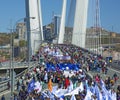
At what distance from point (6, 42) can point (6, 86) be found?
110 m

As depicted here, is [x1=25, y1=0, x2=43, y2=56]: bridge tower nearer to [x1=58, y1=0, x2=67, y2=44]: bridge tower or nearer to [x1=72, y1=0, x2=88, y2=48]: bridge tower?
[x1=72, y1=0, x2=88, y2=48]: bridge tower

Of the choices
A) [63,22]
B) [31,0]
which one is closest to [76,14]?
[31,0]

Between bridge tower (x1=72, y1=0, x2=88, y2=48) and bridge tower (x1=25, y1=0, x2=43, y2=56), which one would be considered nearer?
bridge tower (x1=72, y1=0, x2=88, y2=48)

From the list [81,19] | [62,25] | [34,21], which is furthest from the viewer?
[62,25]

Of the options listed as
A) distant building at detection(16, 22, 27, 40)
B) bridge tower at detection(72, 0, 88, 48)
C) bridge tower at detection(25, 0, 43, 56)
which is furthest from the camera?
bridge tower at detection(25, 0, 43, 56)

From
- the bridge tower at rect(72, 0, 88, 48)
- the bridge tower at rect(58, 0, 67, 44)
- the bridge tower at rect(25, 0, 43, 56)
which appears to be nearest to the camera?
the bridge tower at rect(72, 0, 88, 48)

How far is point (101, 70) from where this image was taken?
36.8 m

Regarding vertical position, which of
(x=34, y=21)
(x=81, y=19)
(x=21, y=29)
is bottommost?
(x=21, y=29)

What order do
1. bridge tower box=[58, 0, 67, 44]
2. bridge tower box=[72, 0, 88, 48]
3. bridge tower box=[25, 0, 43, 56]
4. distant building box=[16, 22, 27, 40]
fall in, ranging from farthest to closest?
bridge tower box=[58, 0, 67, 44], bridge tower box=[25, 0, 43, 56], bridge tower box=[72, 0, 88, 48], distant building box=[16, 22, 27, 40]

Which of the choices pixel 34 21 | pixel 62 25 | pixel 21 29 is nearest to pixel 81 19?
pixel 34 21

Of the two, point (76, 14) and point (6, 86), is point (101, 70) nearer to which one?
point (6, 86)

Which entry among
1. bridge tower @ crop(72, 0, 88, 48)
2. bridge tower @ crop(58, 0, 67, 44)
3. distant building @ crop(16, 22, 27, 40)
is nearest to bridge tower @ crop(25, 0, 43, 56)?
distant building @ crop(16, 22, 27, 40)

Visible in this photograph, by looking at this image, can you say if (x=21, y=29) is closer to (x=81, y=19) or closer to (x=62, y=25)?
(x=62, y=25)

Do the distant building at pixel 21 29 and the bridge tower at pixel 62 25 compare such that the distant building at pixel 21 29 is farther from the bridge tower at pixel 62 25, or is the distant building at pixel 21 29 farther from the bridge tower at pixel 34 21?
the bridge tower at pixel 62 25
